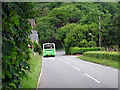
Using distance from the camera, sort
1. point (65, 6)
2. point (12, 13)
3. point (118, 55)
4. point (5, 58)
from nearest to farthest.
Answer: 1. point (5, 58)
2. point (12, 13)
3. point (118, 55)
4. point (65, 6)

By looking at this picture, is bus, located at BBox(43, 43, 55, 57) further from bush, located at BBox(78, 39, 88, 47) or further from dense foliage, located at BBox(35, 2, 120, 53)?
bush, located at BBox(78, 39, 88, 47)

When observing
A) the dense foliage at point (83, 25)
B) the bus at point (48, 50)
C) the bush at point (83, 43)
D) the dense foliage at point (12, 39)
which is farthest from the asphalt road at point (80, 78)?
the bush at point (83, 43)

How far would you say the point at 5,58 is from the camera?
13.3ft

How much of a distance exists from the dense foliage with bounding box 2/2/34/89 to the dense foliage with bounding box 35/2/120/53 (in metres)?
45.5

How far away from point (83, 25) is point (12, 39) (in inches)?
2453

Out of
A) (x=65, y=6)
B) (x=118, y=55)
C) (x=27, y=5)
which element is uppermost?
(x=65, y=6)

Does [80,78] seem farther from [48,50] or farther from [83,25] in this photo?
[83,25]

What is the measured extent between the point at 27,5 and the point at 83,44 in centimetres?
5386

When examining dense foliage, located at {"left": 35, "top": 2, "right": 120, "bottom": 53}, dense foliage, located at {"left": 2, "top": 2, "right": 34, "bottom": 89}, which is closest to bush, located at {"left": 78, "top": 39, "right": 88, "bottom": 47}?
dense foliage, located at {"left": 35, "top": 2, "right": 120, "bottom": 53}

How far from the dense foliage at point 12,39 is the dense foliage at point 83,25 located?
45.5 meters

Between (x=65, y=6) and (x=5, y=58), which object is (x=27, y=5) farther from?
(x=65, y=6)

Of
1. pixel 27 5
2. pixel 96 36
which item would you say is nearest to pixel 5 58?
pixel 27 5

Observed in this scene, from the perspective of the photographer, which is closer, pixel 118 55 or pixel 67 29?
pixel 118 55

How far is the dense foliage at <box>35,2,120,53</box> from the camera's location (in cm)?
5833
